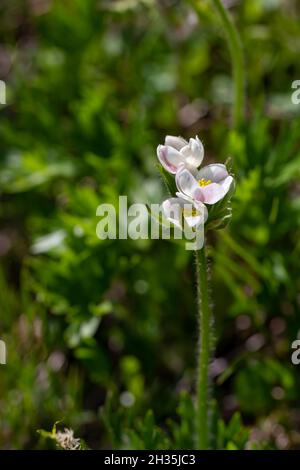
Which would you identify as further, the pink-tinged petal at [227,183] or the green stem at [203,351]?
the green stem at [203,351]

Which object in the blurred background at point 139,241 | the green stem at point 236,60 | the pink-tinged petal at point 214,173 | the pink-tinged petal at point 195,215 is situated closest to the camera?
the pink-tinged petal at point 195,215

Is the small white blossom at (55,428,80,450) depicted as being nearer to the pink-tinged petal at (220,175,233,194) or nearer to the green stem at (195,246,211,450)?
the green stem at (195,246,211,450)

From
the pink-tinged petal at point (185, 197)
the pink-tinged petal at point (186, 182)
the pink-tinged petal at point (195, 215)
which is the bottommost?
the pink-tinged petal at point (195, 215)

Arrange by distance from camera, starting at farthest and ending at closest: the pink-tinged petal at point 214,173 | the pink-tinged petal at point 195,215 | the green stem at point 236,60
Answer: the green stem at point 236,60 < the pink-tinged petal at point 214,173 < the pink-tinged petal at point 195,215

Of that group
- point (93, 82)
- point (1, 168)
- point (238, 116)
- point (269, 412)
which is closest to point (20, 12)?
point (93, 82)

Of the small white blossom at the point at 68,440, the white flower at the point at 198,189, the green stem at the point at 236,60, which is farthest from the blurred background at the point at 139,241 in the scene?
the white flower at the point at 198,189

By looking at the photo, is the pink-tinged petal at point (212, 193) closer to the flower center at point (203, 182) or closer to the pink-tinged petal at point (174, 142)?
the flower center at point (203, 182)

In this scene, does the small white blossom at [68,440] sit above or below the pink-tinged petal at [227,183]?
below
